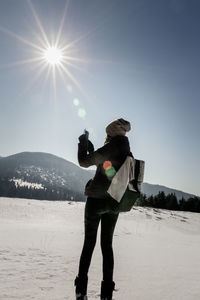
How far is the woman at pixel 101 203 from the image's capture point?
2639mm

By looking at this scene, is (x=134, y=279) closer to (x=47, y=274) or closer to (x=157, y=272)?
(x=157, y=272)

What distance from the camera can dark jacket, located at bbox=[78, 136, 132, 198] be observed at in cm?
270

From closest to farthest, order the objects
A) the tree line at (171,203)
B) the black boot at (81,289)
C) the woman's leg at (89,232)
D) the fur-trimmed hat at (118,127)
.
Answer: the black boot at (81,289) < the woman's leg at (89,232) < the fur-trimmed hat at (118,127) < the tree line at (171,203)

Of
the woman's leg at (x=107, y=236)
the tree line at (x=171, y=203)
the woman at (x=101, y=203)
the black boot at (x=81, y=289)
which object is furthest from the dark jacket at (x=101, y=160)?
the tree line at (x=171, y=203)

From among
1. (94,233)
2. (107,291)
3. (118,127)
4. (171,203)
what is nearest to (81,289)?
(107,291)

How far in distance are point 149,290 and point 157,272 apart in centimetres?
116

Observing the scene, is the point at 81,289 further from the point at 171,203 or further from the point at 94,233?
the point at 171,203

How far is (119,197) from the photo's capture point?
102 inches

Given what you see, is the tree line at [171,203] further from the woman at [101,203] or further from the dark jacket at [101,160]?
the dark jacket at [101,160]

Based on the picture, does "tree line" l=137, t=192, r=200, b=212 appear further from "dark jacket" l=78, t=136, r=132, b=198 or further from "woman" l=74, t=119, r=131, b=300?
"dark jacket" l=78, t=136, r=132, b=198

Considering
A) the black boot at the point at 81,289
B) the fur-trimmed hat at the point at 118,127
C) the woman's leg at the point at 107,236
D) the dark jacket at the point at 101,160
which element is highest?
the fur-trimmed hat at the point at 118,127

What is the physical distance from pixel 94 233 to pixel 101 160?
2.92ft

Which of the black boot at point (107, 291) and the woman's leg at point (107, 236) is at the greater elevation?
the woman's leg at point (107, 236)

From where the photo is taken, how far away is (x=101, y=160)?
109 inches
